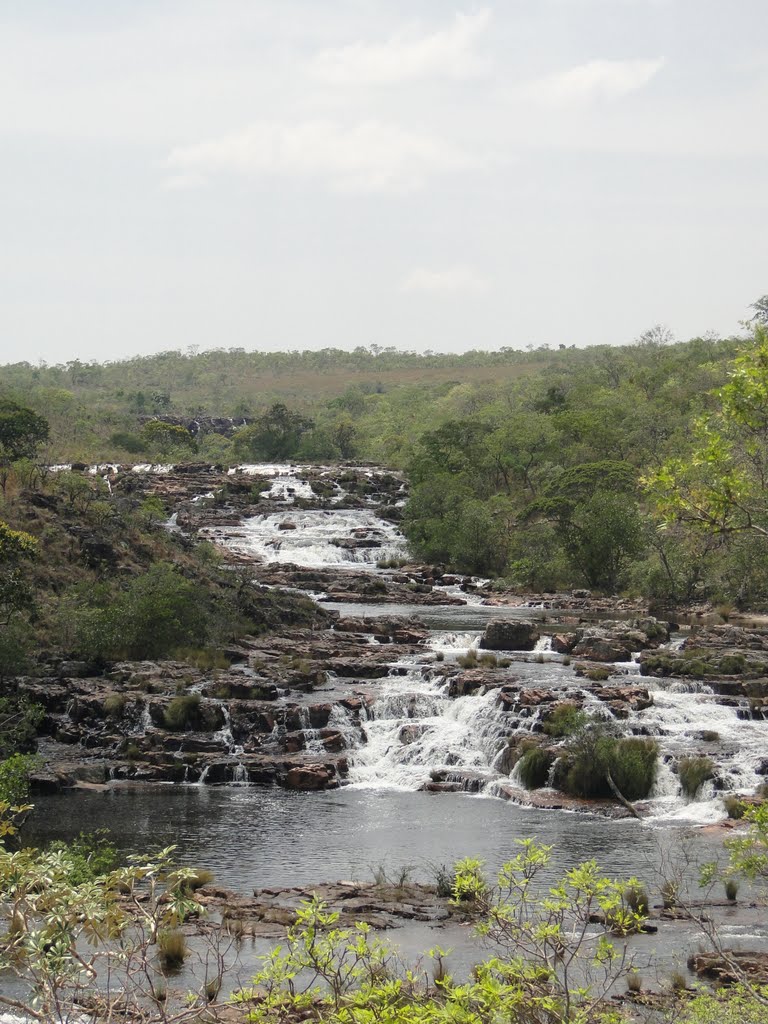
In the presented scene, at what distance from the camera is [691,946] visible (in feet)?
45.4

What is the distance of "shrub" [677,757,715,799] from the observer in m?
21.5

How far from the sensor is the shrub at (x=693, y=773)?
846 inches

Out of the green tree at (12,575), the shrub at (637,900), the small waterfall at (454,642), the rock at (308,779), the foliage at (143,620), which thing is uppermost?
the green tree at (12,575)

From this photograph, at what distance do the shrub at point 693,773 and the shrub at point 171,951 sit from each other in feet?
37.9

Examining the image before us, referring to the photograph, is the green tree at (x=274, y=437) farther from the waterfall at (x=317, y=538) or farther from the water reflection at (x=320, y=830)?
the water reflection at (x=320, y=830)

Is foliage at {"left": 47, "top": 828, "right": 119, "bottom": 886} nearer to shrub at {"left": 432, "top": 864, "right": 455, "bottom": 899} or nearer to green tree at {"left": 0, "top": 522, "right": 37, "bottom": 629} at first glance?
shrub at {"left": 432, "top": 864, "right": 455, "bottom": 899}

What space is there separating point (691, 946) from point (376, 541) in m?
45.7

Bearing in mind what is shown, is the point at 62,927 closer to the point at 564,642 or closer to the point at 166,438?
the point at 564,642

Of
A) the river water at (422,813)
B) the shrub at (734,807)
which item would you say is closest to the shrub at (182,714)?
the river water at (422,813)

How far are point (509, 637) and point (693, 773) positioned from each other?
45.4ft

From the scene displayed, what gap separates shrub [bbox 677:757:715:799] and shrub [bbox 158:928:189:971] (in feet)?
37.9

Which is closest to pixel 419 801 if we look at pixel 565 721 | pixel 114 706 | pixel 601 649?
pixel 565 721

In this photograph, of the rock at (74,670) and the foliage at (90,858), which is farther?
the rock at (74,670)

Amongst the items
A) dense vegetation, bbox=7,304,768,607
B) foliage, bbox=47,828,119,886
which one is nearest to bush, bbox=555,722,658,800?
dense vegetation, bbox=7,304,768,607
